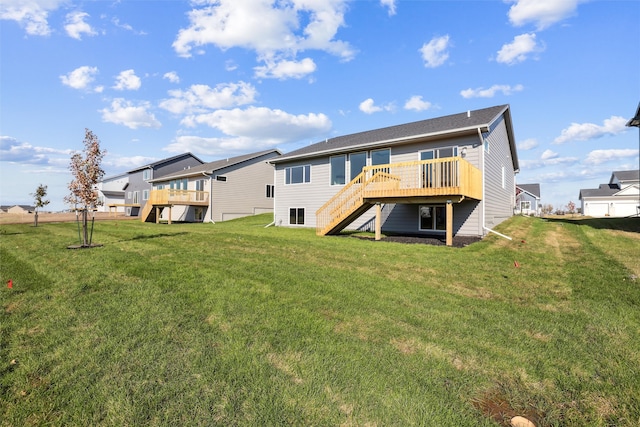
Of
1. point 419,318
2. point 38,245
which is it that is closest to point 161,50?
point 38,245

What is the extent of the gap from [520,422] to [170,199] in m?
26.1

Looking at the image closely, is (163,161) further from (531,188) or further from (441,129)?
(531,188)

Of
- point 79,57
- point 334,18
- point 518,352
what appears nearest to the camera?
point 518,352

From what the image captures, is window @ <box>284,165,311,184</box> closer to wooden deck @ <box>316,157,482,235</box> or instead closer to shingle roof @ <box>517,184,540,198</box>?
wooden deck @ <box>316,157,482,235</box>

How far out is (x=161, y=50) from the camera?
13.0 metres

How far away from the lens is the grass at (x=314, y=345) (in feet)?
7.36

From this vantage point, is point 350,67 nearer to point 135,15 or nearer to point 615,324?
point 135,15

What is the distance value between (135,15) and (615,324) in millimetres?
14765

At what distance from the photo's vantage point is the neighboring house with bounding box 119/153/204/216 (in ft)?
117

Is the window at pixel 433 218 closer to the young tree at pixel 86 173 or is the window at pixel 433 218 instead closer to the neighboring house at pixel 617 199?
the young tree at pixel 86 173

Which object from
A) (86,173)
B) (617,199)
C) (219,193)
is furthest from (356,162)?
(617,199)

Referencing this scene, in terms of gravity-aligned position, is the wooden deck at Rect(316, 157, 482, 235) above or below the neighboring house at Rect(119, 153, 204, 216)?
below

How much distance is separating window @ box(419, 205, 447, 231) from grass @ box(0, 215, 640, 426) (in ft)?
22.9

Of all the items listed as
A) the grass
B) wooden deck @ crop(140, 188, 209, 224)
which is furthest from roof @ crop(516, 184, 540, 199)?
the grass
